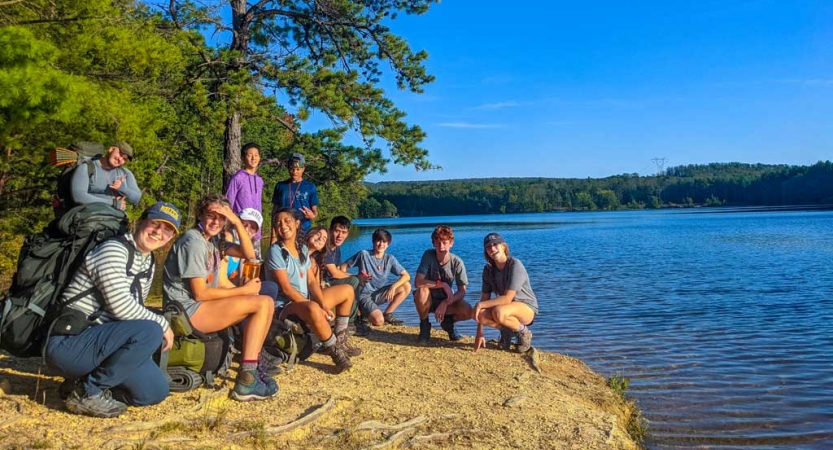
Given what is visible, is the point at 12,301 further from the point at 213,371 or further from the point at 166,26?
the point at 166,26

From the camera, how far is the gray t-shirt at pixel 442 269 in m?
6.58

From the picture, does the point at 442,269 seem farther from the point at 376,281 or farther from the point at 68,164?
the point at 68,164

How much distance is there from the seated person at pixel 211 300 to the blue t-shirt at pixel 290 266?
0.79 m

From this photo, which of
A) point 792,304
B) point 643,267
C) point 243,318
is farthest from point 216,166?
point 243,318

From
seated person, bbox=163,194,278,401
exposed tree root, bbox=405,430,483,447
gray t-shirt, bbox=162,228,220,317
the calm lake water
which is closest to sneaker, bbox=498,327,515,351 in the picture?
the calm lake water

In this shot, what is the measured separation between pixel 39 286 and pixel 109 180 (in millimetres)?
2534

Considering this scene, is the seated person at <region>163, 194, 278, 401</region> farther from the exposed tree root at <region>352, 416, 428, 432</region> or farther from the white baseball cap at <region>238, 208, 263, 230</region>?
the white baseball cap at <region>238, 208, 263, 230</region>

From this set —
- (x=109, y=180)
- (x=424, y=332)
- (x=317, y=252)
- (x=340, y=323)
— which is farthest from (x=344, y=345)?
(x=109, y=180)

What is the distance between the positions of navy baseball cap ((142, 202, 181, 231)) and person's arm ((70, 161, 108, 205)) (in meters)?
1.77

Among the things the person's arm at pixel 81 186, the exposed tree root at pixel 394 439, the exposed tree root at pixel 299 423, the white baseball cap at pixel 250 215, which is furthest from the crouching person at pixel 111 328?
the person's arm at pixel 81 186

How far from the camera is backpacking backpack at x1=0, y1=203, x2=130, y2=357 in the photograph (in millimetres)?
3459

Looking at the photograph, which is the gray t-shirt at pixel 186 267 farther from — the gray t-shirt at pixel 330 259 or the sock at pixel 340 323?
the gray t-shirt at pixel 330 259

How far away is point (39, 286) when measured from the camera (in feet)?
11.5

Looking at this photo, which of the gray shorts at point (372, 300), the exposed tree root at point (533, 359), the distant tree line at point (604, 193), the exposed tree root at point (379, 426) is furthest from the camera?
the distant tree line at point (604, 193)
